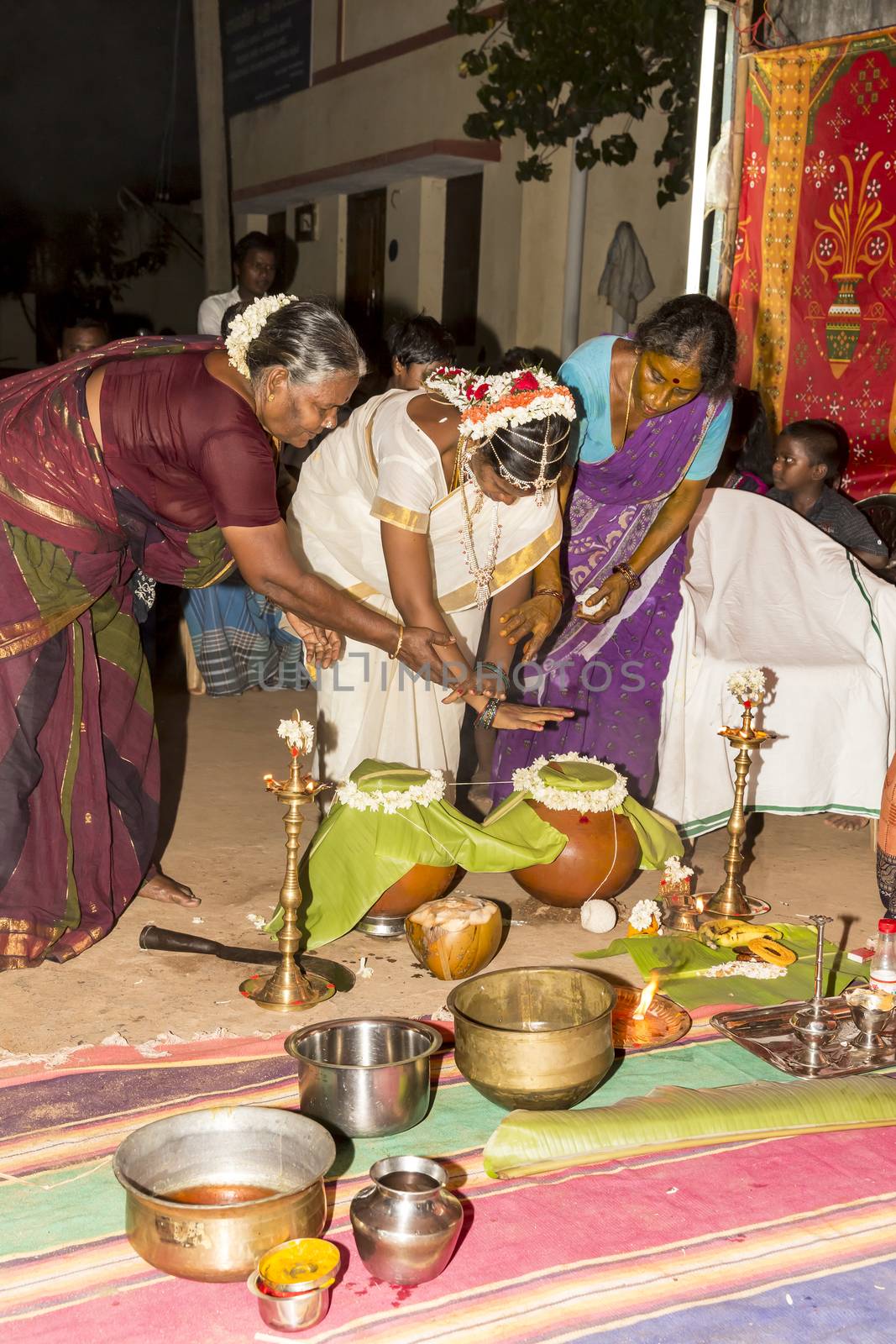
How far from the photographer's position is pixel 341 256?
1322 centimetres

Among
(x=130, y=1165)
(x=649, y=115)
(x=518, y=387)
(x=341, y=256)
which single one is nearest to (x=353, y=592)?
(x=518, y=387)

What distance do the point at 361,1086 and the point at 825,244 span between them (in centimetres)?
463

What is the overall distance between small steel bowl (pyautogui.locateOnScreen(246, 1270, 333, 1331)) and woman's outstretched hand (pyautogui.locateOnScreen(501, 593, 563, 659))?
2.48 m

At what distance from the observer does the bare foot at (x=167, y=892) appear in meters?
4.14

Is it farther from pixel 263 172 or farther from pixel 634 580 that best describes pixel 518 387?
pixel 263 172

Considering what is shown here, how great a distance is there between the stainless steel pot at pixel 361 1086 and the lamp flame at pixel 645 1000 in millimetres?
608

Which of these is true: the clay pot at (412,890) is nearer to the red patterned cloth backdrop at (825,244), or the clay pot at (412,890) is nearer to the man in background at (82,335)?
the red patterned cloth backdrop at (825,244)

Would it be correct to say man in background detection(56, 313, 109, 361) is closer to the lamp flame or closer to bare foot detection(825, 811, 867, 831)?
bare foot detection(825, 811, 867, 831)

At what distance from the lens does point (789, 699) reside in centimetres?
464

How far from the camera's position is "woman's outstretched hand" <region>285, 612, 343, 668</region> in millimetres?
3852

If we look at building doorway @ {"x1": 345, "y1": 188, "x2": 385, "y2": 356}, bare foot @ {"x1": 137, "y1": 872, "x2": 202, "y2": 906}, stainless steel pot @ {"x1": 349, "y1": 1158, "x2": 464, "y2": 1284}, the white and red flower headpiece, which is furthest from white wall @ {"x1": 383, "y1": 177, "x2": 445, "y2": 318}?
stainless steel pot @ {"x1": 349, "y1": 1158, "x2": 464, "y2": 1284}

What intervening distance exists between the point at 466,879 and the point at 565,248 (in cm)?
650

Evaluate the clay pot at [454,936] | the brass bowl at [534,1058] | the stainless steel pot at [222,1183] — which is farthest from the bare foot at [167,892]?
the stainless steel pot at [222,1183]

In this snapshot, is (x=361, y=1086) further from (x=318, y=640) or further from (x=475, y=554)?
(x=475, y=554)
